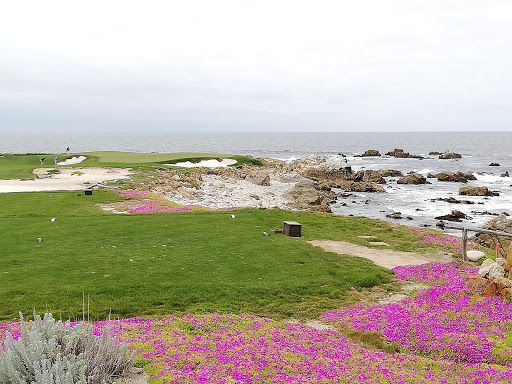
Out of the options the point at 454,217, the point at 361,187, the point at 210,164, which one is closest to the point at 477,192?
the point at 361,187

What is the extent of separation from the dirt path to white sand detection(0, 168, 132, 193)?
28.8 meters

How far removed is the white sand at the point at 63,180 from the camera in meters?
39.4

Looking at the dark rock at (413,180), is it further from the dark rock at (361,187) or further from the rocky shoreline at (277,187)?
the dark rock at (361,187)

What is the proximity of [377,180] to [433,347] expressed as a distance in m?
65.9

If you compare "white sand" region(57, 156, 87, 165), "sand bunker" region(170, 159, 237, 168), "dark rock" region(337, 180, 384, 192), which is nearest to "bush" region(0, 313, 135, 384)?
"dark rock" region(337, 180, 384, 192)

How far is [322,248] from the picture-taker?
20.2 meters

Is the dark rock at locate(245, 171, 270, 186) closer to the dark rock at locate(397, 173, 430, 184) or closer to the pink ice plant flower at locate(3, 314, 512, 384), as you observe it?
the dark rock at locate(397, 173, 430, 184)

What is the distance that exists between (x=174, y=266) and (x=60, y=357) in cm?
914

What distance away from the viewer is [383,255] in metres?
19.8

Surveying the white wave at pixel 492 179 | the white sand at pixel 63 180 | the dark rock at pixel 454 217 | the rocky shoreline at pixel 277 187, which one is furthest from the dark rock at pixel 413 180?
the white sand at pixel 63 180

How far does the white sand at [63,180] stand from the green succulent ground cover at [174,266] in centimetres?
1413

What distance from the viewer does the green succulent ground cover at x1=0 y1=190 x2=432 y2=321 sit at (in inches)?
511

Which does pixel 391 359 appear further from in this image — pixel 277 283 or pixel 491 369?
pixel 277 283

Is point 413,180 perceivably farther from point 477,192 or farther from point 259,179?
point 259,179
